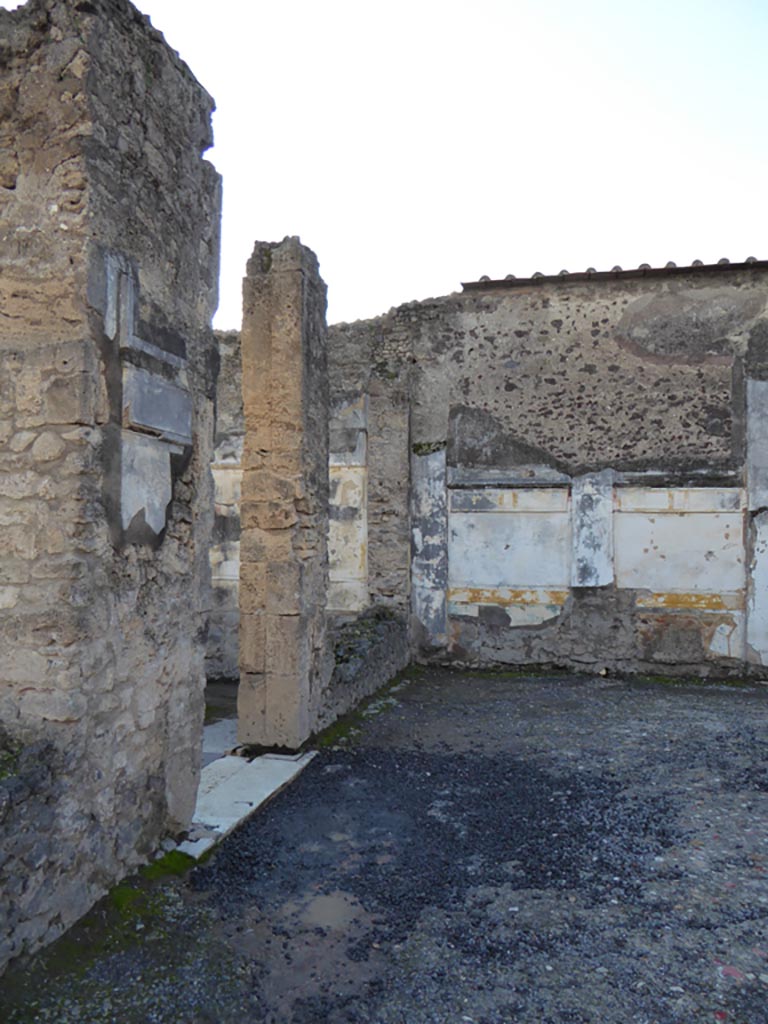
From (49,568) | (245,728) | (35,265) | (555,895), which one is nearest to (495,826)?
(555,895)

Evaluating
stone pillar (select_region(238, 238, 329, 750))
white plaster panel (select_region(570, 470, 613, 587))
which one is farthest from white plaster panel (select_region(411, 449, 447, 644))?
stone pillar (select_region(238, 238, 329, 750))

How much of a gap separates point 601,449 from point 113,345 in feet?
22.2

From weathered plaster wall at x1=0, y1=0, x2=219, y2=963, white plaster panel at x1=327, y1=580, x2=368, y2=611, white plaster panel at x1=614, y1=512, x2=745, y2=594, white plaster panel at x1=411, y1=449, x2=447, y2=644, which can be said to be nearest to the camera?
weathered plaster wall at x1=0, y1=0, x2=219, y2=963

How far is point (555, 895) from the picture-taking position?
3432 mm

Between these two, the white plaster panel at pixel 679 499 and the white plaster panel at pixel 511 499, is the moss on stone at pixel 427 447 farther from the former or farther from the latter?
the white plaster panel at pixel 679 499

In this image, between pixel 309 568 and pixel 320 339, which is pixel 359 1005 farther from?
pixel 320 339

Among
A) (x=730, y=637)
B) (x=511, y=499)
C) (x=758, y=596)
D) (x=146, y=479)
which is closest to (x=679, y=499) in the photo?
(x=758, y=596)

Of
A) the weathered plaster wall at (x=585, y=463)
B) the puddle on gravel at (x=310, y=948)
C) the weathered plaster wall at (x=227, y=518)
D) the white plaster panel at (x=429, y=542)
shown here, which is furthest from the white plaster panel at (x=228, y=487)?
the puddle on gravel at (x=310, y=948)

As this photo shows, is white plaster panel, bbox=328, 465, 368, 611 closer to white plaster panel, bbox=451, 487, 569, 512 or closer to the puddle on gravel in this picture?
white plaster panel, bbox=451, 487, 569, 512

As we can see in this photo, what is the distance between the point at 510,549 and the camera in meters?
9.06

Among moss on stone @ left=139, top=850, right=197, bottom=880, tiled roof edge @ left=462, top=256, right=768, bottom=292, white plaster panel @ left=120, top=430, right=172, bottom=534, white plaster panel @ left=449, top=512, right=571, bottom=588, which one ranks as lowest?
moss on stone @ left=139, top=850, right=197, bottom=880

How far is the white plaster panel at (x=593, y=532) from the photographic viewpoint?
8.78 meters

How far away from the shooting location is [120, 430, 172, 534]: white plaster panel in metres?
3.19

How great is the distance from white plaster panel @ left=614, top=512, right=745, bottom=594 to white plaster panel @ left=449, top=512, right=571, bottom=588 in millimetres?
656
